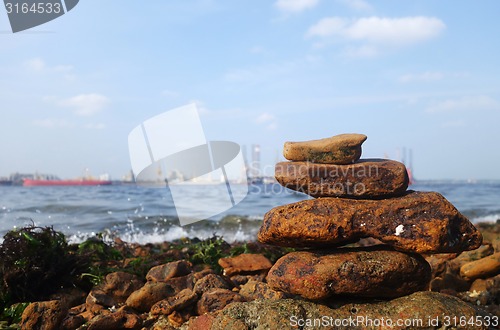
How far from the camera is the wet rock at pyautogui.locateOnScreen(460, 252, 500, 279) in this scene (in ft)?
27.9

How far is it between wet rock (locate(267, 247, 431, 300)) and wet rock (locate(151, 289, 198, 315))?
→ 150 cm

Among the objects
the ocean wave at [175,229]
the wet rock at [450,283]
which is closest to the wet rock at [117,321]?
the wet rock at [450,283]

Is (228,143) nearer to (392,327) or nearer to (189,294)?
(189,294)

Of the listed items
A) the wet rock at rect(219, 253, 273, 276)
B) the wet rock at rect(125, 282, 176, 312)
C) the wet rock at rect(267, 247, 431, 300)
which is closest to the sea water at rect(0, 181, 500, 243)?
the wet rock at rect(219, 253, 273, 276)

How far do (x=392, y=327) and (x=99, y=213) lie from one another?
2263cm

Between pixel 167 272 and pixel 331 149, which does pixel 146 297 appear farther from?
pixel 331 149

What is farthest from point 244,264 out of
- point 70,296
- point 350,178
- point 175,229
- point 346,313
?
point 175,229

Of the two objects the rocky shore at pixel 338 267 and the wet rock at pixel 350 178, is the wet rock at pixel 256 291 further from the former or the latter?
the wet rock at pixel 350 178

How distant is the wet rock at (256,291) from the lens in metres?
7.04

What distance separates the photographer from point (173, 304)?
6809 millimetres

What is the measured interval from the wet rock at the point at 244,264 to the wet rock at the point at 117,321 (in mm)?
2018

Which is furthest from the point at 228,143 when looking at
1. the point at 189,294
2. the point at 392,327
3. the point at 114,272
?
the point at 392,327

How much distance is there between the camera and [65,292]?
8094 millimetres

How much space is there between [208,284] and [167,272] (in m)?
1.03
